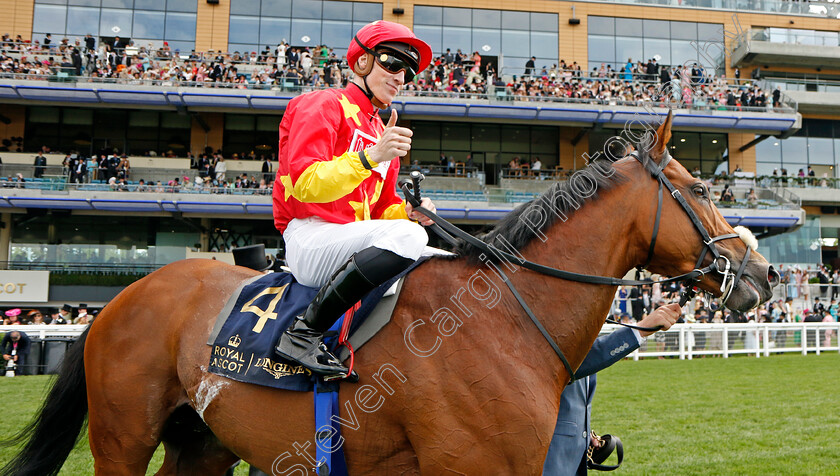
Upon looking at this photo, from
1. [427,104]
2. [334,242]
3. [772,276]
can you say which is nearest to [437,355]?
[334,242]

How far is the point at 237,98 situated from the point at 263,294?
73.9 ft

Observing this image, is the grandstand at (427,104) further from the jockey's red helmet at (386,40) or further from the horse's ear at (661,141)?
the jockey's red helmet at (386,40)

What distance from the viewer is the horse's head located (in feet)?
7.76

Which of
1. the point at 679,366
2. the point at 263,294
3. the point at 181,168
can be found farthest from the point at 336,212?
the point at 181,168

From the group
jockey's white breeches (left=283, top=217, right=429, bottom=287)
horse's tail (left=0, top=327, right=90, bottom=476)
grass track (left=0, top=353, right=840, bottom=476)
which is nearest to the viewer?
jockey's white breeches (left=283, top=217, right=429, bottom=287)

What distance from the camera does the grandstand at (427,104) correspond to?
23.1 meters

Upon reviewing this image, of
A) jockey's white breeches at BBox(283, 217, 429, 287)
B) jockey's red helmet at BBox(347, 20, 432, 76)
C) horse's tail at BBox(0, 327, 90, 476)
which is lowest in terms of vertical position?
horse's tail at BBox(0, 327, 90, 476)

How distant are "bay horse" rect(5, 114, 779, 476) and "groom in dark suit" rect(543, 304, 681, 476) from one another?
46 centimetres

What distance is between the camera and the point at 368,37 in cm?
253

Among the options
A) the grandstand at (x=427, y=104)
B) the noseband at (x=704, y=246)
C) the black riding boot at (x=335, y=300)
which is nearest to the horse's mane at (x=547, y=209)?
the noseband at (x=704, y=246)

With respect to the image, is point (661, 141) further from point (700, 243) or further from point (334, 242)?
point (334, 242)

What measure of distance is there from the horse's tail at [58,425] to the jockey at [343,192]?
1368mm

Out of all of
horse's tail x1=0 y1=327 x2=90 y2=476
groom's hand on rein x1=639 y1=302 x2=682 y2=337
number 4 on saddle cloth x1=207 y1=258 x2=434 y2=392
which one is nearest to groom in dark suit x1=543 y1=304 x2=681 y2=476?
groom's hand on rein x1=639 y1=302 x2=682 y2=337

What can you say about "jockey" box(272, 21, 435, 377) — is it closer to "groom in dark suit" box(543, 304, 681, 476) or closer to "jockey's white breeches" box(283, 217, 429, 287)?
"jockey's white breeches" box(283, 217, 429, 287)
